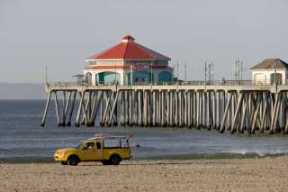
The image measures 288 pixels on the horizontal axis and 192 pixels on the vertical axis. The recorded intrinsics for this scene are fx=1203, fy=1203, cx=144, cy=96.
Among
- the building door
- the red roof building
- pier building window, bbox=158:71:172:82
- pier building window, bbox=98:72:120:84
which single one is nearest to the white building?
the building door

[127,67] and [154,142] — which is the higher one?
[127,67]

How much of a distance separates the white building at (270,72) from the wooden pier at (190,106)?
5.90 ft

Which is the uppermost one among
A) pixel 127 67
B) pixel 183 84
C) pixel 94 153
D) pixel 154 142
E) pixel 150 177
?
pixel 127 67

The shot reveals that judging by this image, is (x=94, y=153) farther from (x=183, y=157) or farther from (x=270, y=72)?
(x=270, y=72)

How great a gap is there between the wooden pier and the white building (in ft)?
5.90

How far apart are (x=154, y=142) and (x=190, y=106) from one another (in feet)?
46.9

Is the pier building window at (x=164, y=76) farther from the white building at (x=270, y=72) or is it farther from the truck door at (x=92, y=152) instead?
the truck door at (x=92, y=152)

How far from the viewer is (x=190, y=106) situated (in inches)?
3452

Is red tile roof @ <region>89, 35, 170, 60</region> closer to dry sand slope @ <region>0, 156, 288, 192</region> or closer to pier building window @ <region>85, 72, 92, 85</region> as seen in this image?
pier building window @ <region>85, 72, 92, 85</region>

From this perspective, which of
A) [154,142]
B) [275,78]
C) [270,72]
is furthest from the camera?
[270,72]

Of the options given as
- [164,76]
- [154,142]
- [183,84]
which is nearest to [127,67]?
[164,76]

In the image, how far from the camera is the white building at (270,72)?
8156 centimetres

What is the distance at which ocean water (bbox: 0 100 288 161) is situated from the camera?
62406 millimetres

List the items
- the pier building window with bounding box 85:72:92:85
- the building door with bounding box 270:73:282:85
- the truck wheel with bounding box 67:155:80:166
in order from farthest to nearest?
1. the pier building window with bounding box 85:72:92:85
2. the building door with bounding box 270:73:282:85
3. the truck wheel with bounding box 67:155:80:166
